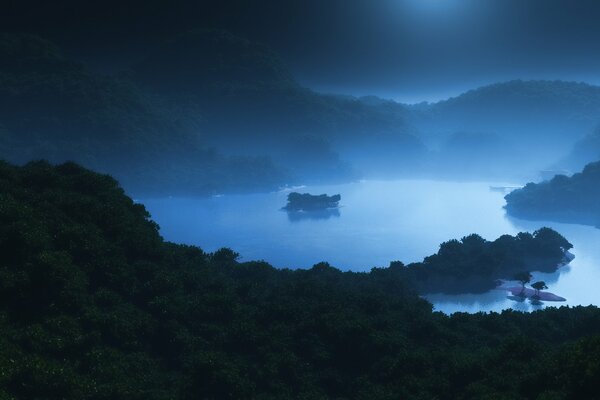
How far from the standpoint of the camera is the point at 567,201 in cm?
5916

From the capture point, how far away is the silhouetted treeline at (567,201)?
189 feet

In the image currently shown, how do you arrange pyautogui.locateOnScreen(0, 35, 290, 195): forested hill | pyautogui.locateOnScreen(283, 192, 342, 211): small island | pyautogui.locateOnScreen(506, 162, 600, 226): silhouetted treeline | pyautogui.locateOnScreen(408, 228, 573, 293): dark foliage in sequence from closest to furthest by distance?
pyautogui.locateOnScreen(408, 228, 573, 293): dark foliage → pyautogui.locateOnScreen(506, 162, 600, 226): silhouetted treeline → pyautogui.locateOnScreen(283, 192, 342, 211): small island → pyautogui.locateOnScreen(0, 35, 290, 195): forested hill

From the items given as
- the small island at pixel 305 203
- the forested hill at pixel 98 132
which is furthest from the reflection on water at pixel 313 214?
the forested hill at pixel 98 132

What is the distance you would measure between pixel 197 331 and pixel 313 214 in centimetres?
4880

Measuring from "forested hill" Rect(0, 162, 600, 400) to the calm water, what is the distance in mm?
13197

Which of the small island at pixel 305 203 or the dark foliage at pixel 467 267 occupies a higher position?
the small island at pixel 305 203

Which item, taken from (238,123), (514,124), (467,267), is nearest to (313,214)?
(467,267)

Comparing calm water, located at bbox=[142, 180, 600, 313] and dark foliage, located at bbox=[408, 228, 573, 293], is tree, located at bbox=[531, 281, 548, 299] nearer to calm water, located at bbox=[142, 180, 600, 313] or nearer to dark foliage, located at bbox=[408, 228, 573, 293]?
calm water, located at bbox=[142, 180, 600, 313]

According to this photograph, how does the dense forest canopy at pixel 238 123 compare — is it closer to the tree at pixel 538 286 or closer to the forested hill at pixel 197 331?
the tree at pixel 538 286

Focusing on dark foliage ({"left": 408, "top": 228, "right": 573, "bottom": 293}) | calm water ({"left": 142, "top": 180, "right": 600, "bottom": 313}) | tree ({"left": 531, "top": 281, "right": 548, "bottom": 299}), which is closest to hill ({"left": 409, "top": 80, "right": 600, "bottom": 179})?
calm water ({"left": 142, "top": 180, "right": 600, "bottom": 313})

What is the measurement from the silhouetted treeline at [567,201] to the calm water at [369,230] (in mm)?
3016

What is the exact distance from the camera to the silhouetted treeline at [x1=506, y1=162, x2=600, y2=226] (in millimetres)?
57594

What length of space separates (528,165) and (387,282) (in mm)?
114483

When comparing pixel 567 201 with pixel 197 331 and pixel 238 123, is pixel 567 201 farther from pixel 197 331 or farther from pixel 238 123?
pixel 238 123
